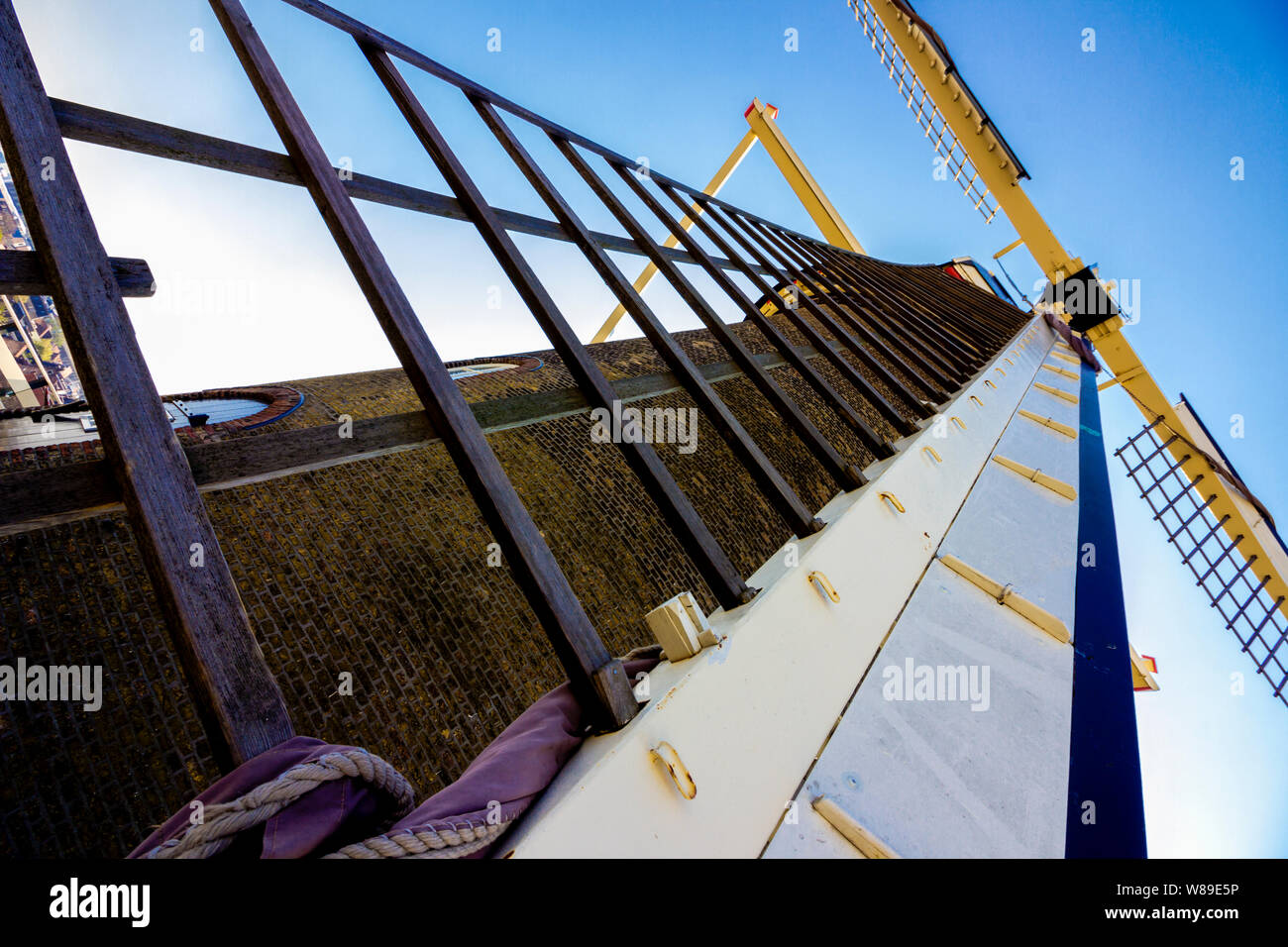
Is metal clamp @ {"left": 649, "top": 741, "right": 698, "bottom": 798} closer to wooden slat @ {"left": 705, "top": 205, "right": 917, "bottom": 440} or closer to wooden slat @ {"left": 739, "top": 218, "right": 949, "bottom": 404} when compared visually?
wooden slat @ {"left": 705, "top": 205, "right": 917, "bottom": 440}

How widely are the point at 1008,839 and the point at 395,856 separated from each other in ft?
3.94

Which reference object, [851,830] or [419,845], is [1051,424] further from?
[419,845]

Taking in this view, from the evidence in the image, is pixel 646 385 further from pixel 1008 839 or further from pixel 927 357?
pixel 927 357

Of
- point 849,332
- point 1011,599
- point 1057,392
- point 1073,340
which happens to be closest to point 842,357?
point 849,332

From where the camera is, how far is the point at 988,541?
7.85 ft

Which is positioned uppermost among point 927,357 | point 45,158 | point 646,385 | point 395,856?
point 927,357

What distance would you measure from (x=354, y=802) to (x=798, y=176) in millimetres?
18096

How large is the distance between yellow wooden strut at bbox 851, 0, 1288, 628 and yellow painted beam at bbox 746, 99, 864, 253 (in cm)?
362

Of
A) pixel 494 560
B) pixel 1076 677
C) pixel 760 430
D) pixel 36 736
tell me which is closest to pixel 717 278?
pixel 1076 677

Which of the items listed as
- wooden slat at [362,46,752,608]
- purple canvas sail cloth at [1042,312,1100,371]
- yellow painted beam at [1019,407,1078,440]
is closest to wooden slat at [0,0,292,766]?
wooden slat at [362,46,752,608]

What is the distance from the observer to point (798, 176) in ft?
52.2

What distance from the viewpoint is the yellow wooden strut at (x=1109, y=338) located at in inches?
467

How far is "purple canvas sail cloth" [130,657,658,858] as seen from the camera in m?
0.64

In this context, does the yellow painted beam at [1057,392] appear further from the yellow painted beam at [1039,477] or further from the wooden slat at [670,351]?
the wooden slat at [670,351]
